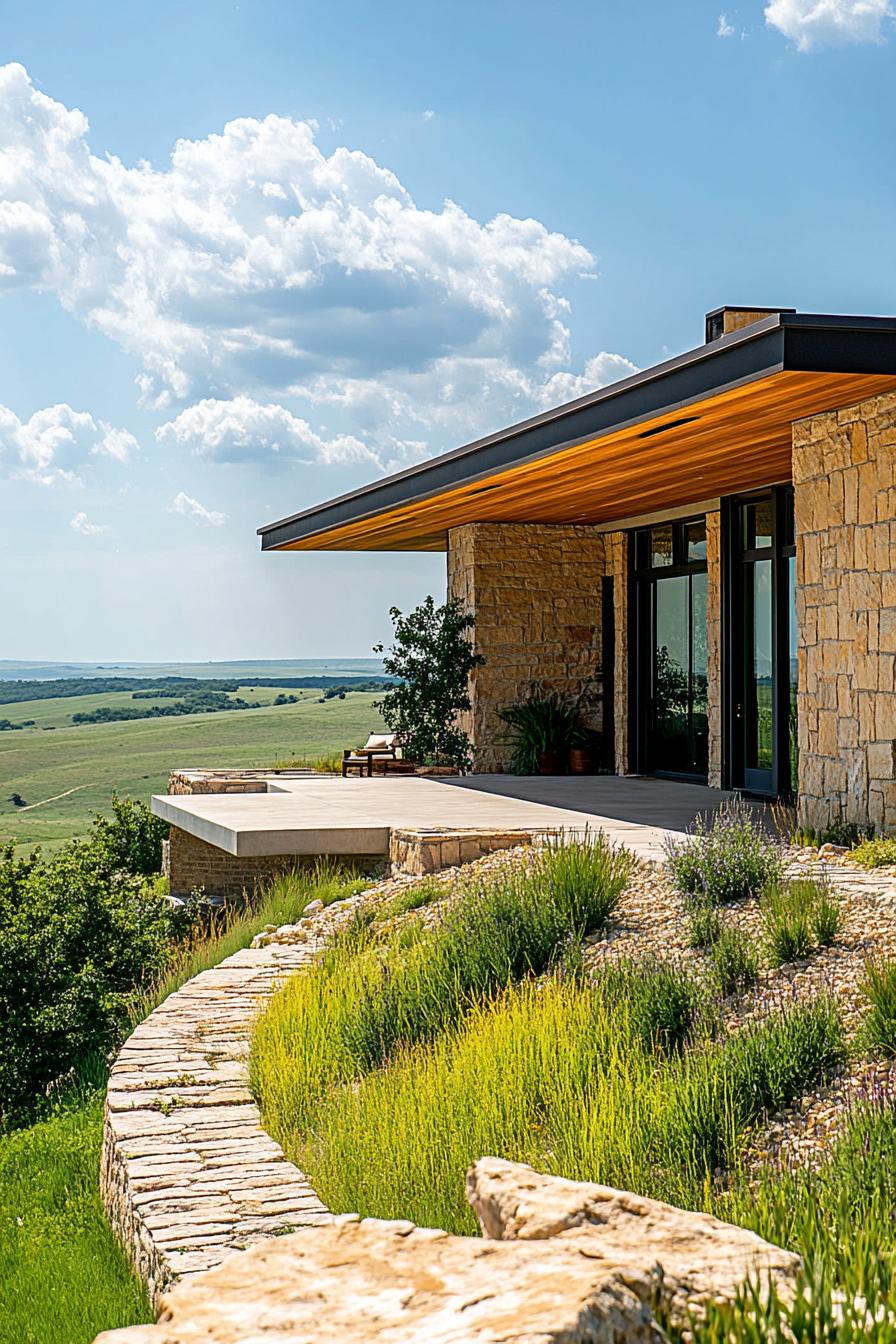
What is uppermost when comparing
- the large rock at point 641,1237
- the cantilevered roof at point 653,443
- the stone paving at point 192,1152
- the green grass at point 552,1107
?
the cantilevered roof at point 653,443

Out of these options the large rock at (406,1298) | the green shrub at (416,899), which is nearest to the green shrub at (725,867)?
the green shrub at (416,899)

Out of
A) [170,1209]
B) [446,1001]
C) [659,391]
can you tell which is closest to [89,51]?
[659,391]

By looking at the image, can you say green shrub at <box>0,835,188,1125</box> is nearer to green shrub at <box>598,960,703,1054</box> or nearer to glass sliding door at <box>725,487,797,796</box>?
green shrub at <box>598,960,703,1054</box>

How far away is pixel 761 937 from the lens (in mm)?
6363

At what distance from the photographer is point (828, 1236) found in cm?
307

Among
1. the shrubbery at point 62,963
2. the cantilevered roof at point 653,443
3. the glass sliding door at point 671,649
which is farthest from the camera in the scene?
the glass sliding door at point 671,649

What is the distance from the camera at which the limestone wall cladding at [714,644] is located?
14812 mm

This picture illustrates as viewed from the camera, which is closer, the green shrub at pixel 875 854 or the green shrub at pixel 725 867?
the green shrub at pixel 725 867

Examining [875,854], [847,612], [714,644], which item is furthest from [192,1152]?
[714,644]

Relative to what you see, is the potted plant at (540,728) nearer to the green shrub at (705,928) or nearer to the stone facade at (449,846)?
the stone facade at (449,846)

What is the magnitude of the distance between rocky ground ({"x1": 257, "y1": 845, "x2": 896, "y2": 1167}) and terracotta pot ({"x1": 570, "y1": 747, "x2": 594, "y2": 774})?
7.64 metres

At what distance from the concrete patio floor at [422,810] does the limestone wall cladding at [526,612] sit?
135 centimetres

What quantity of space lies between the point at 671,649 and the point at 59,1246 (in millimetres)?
12023

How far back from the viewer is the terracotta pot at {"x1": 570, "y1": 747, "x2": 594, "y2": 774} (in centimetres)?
1731
